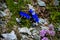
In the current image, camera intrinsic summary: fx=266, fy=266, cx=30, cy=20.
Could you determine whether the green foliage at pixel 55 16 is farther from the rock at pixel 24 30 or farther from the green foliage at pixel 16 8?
the rock at pixel 24 30

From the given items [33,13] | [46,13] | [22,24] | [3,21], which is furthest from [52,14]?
[3,21]

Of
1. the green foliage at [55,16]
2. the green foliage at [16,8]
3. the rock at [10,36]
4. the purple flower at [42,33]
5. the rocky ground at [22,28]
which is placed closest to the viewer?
the rock at [10,36]

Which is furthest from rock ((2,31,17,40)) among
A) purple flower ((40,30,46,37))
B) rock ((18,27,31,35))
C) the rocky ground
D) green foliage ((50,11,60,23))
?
green foliage ((50,11,60,23))

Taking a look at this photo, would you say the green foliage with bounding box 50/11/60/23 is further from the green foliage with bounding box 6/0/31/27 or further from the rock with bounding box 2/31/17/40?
the rock with bounding box 2/31/17/40

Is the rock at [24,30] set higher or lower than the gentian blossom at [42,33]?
higher

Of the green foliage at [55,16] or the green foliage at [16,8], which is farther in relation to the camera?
the green foliage at [55,16]

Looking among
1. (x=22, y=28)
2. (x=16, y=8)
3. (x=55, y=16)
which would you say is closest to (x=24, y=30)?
(x=22, y=28)

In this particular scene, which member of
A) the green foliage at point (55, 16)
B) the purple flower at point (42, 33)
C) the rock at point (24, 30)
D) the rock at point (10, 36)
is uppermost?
the green foliage at point (55, 16)

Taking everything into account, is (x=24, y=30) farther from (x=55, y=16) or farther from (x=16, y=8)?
Answer: (x=55, y=16)

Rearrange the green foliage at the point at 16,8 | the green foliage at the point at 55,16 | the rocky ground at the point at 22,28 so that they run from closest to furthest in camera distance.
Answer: the rocky ground at the point at 22,28 → the green foliage at the point at 16,8 → the green foliage at the point at 55,16

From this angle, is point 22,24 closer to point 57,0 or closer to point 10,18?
point 10,18

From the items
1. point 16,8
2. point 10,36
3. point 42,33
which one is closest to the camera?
point 10,36

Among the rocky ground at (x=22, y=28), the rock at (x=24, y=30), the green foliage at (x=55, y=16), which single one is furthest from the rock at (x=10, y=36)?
the green foliage at (x=55, y=16)

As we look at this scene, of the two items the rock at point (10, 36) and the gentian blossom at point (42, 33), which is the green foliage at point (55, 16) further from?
the rock at point (10, 36)
